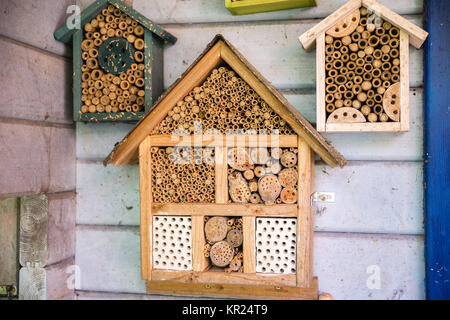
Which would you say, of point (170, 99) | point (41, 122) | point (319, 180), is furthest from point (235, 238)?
point (41, 122)

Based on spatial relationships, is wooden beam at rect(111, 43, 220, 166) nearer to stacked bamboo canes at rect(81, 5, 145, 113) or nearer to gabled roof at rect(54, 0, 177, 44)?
stacked bamboo canes at rect(81, 5, 145, 113)

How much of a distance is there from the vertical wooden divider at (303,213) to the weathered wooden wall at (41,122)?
1423 mm

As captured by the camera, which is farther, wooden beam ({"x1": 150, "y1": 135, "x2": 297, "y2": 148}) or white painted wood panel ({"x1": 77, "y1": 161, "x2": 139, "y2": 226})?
white painted wood panel ({"x1": 77, "y1": 161, "x2": 139, "y2": 226})

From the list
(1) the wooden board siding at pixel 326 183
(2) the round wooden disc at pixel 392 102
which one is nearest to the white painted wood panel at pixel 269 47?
(1) the wooden board siding at pixel 326 183

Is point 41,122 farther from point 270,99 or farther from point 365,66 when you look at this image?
point 365,66

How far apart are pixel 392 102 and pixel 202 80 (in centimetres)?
95

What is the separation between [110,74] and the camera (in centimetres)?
227

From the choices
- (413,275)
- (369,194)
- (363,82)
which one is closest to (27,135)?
Answer: (363,82)

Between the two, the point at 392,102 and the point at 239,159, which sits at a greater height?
the point at 392,102

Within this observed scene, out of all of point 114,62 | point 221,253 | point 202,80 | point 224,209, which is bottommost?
point 221,253

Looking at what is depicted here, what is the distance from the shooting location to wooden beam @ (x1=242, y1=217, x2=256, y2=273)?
2.03m

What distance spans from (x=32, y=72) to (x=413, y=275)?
237cm

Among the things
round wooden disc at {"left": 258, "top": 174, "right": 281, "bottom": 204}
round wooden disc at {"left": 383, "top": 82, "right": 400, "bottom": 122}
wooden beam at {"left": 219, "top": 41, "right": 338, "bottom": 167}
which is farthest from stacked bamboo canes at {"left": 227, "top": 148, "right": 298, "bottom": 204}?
round wooden disc at {"left": 383, "top": 82, "right": 400, "bottom": 122}

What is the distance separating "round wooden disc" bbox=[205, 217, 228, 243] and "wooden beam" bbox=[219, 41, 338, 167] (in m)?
0.59
